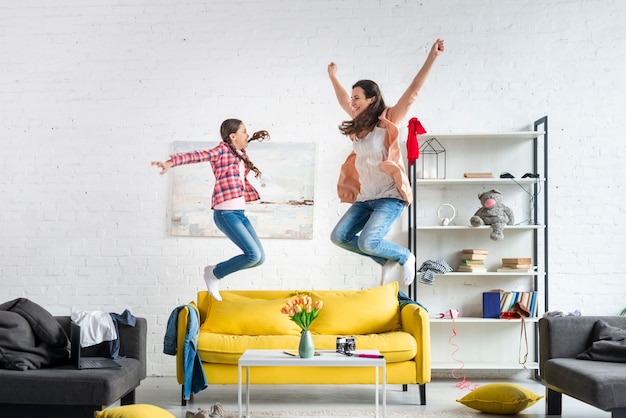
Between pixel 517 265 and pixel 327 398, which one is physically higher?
pixel 517 265

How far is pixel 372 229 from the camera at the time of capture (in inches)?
204

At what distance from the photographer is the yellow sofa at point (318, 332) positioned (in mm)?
5422

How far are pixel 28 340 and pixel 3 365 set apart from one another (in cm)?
21

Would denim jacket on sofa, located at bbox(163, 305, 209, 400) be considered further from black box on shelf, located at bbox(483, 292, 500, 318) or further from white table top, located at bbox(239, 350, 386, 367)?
black box on shelf, located at bbox(483, 292, 500, 318)

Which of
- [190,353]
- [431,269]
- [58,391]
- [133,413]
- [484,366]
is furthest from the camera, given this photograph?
[431,269]

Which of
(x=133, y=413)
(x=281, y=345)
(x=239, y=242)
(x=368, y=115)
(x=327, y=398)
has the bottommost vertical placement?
(x=327, y=398)

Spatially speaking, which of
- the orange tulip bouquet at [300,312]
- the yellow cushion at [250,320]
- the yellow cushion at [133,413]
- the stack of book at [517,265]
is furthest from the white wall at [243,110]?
the yellow cushion at [133,413]

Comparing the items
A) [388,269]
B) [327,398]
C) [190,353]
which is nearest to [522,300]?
[388,269]

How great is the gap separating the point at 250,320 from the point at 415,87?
87.6 inches

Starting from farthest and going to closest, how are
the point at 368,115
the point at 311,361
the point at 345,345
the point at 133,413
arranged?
the point at 368,115, the point at 345,345, the point at 311,361, the point at 133,413

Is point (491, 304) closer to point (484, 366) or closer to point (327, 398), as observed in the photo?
point (484, 366)

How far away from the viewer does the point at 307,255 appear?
6.86 meters

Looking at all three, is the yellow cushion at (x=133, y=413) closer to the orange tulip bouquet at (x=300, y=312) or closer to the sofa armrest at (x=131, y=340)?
the sofa armrest at (x=131, y=340)

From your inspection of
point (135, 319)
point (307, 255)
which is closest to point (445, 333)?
point (307, 255)
